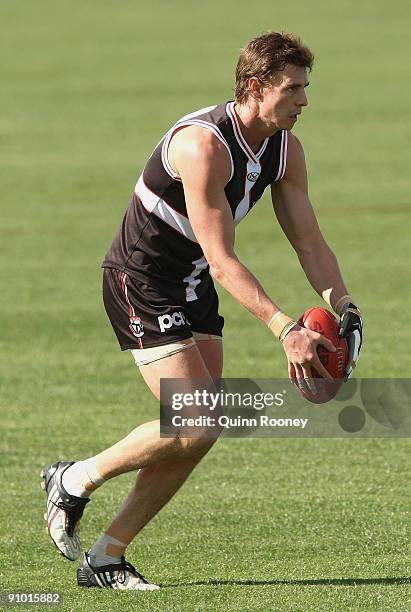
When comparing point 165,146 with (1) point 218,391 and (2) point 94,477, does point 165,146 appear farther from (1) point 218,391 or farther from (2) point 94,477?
(2) point 94,477

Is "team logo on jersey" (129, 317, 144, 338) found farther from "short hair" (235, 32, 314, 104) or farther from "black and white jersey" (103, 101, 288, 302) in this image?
"short hair" (235, 32, 314, 104)

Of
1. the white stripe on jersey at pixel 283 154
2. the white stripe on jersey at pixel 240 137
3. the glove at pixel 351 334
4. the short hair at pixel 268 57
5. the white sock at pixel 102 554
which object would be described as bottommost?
the white sock at pixel 102 554

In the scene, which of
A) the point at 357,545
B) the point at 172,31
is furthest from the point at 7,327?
the point at 172,31

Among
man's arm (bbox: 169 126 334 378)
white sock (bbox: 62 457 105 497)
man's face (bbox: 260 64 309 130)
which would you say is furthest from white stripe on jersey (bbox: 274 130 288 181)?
white sock (bbox: 62 457 105 497)

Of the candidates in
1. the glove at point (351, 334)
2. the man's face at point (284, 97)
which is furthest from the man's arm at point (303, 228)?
the man's face at point (284, 97)

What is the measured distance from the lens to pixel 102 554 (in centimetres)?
667

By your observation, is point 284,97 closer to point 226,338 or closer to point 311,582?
point 311,582

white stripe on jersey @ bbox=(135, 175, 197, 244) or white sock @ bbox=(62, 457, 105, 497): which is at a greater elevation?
white stripe on jersey @ bbox=(135, 175, 197, 244)

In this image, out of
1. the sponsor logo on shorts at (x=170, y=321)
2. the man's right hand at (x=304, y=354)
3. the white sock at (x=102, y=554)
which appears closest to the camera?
the man's right hand at (x=304, y=354)

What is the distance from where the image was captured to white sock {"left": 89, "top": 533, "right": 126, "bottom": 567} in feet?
21.9

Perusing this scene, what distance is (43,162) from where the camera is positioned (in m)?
23.6

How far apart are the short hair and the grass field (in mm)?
2336

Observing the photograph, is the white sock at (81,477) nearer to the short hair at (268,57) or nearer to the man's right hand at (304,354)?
the man's right hand at (304,354)

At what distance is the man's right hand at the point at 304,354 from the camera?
6000mm
